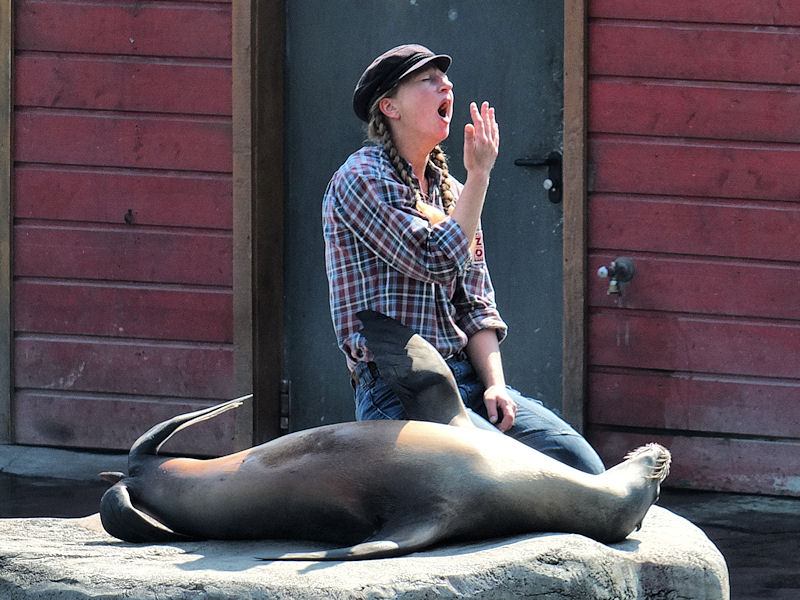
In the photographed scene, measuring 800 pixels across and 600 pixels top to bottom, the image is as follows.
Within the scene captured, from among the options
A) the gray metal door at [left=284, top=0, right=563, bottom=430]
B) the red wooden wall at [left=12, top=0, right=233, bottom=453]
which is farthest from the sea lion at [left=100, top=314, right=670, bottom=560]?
the red wooden wall at [left=12, top=0, right=233, bottom=453]

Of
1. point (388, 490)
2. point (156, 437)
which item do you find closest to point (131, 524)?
point (156, 437)

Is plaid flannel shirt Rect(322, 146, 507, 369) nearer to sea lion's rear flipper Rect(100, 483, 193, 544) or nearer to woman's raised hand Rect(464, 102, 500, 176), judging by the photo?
woman's raised hand Rect(464, 102, 500, 176)

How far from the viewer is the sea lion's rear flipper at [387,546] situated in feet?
10.1

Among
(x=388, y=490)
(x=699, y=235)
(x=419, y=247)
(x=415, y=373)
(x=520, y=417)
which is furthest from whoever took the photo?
(x=699, y=235)

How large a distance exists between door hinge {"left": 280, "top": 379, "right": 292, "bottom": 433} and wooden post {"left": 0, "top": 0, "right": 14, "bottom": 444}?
1209 millimetres

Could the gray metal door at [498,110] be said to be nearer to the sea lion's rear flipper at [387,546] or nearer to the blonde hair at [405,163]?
the blonde hair at [405,163]

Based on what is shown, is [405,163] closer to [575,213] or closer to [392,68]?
[392,68]

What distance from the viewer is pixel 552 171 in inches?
244

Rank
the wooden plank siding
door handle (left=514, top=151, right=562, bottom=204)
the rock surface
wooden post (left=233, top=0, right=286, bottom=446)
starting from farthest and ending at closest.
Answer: wooden post (left=233, top=0, right=286, bottom=446)
door handle (left=514, top=151, right=562, bottom=204)
the wooden plank siding
the rock surface

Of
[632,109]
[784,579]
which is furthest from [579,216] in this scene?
[784,579]

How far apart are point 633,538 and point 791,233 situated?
2650 mm

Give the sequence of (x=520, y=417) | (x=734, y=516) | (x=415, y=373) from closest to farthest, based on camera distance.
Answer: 1. (x=415, y=373)
2. (x=520, y=417)
3. (x=734, y=516)

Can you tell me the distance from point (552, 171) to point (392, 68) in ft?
8.07

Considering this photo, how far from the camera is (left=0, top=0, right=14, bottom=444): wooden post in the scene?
21.6 ft
